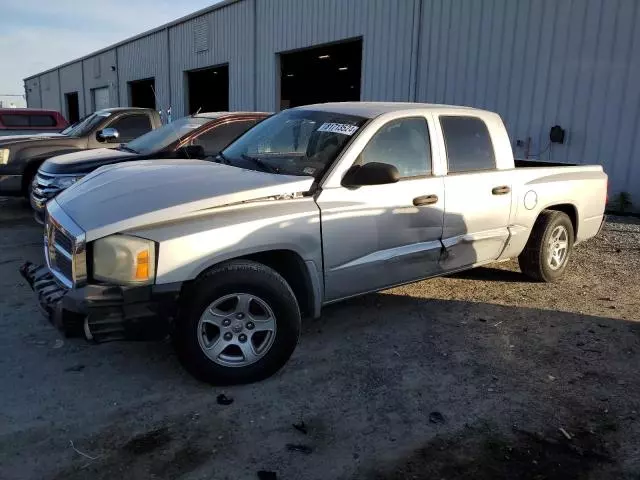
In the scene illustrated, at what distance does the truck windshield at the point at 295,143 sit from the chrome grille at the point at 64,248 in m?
1.39

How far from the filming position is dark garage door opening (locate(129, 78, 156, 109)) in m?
28.2

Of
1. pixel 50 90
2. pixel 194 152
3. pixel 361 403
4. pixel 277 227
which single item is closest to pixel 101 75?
pixel 50 90

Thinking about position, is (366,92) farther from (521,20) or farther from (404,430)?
(404,430)

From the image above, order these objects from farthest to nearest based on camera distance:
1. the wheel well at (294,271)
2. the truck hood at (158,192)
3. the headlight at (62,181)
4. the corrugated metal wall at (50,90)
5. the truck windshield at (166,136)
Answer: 1. the corrugated metal wall at (50,90)
2. the truck windshield at (166,136)
3. the headlight at (62,181)
4. the wheel well at (294,271)
5. the truck hood at (158,192)

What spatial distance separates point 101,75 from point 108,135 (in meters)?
26.7

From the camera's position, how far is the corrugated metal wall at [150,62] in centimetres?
2369

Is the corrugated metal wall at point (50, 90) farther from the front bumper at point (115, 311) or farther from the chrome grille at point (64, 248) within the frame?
the front bumper at point (115, 311)

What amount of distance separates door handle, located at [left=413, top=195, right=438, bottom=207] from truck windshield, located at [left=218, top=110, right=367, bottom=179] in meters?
0.72

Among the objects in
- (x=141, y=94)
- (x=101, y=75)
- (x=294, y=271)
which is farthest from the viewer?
(x=101, y=75)

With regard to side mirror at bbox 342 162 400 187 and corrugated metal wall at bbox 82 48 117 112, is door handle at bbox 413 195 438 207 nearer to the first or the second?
side mirror at bbox 342 162 400 187

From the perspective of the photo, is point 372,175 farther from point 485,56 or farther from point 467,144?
point 485,56

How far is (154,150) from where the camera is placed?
265 inches

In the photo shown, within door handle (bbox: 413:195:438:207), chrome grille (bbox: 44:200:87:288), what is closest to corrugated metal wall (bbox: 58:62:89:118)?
chrome grille (bbox: 44:200:87:288)

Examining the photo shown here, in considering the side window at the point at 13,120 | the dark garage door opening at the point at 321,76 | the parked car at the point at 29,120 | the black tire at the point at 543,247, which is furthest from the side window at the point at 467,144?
the dark garage door opening at the point at 321,76
